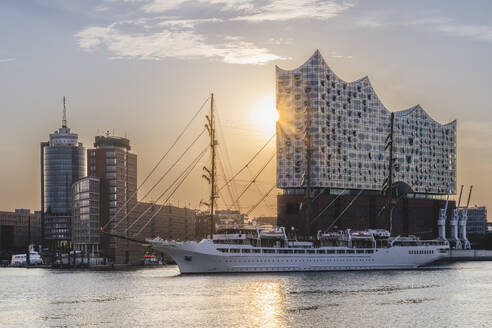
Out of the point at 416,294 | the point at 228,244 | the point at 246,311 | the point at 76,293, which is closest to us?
the point at 246,311

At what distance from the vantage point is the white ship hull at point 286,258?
132 meters

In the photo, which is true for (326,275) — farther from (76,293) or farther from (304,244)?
(76,293)

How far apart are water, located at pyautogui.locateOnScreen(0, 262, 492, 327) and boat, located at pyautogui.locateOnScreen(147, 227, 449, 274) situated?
222 inches

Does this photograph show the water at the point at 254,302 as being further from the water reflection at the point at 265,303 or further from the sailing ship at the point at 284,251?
the sailing ship at the point at 284,251

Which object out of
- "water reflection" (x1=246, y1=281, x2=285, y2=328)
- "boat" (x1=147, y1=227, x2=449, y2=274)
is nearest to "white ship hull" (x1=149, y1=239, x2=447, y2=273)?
"boat" (x1=147, y1=227, x2=449, y2=274)

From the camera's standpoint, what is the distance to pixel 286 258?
14300 cm

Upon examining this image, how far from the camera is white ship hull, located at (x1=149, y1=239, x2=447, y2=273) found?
132 m

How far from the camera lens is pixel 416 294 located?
10106 cm

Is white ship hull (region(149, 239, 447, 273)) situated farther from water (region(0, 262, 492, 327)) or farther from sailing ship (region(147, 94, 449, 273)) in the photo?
water (region(0, 262, 492, 327))

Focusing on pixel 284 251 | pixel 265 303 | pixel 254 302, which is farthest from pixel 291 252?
pixel 265 303

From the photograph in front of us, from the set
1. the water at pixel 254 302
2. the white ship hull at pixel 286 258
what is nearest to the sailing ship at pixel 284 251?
the white ship hull at pixel 286 258

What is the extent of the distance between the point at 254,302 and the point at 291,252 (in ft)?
181


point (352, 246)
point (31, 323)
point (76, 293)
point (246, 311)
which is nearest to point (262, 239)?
point (352, 246)

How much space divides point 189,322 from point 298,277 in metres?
57.1
